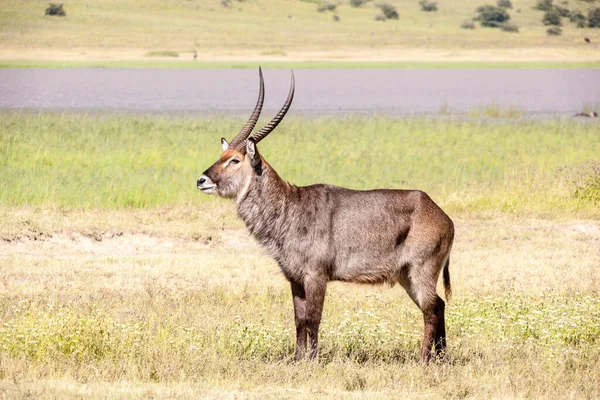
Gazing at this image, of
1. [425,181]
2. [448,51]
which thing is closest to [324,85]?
[448,51]

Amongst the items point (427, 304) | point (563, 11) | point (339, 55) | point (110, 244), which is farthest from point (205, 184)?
point (563, 11)

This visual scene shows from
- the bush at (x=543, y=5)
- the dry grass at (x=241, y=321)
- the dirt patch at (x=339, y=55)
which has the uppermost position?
the dry grass at (x=241, y=321)

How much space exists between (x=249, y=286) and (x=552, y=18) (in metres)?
75.1

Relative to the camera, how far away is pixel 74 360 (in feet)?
24.7

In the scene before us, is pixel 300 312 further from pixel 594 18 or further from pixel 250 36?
pixel 594 18

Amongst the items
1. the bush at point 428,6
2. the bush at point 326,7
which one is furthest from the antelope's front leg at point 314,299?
the bush at point 428,6

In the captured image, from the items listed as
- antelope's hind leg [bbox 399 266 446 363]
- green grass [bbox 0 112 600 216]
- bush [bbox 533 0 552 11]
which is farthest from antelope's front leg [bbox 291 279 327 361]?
bush [bbox 533 0 552 11]

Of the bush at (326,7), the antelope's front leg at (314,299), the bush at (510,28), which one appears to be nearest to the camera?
the antelope's front leg at (314,299)

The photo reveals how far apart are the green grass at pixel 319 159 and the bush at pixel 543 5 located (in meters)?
62.3

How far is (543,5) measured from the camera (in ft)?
291

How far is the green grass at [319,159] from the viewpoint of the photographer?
1518cm

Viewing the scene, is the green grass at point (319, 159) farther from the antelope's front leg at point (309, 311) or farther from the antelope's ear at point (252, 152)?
the antelope's front leg at point (309, 311)

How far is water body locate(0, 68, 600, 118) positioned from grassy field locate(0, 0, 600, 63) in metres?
4.20

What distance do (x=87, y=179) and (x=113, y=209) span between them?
2.45 m
